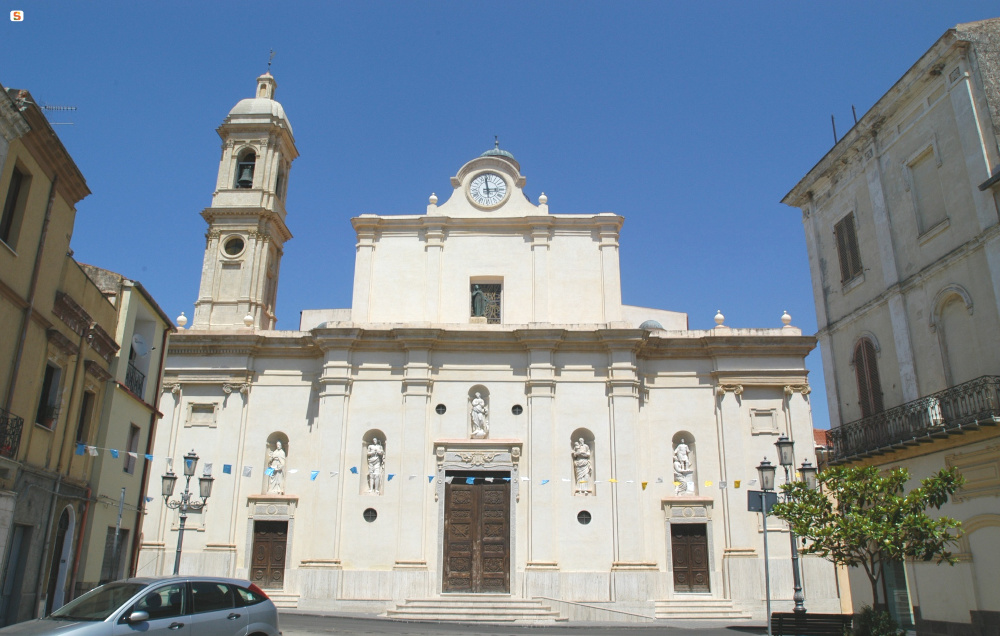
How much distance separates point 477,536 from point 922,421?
13.1 metres

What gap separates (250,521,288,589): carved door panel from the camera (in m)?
24.6

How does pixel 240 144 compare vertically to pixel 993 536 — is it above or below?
above

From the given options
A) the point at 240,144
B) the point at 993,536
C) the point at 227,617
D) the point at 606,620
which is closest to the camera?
the point at 227,617

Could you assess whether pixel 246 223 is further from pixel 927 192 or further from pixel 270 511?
pixel 927 192

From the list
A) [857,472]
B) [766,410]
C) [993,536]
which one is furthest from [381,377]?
[993,536]

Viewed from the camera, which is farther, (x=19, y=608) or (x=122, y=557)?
(x=122, y=557)

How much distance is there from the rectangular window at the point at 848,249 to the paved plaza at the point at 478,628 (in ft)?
32.6

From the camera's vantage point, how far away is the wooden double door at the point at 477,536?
2414cm

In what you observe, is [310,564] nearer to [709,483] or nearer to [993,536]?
[709,483]

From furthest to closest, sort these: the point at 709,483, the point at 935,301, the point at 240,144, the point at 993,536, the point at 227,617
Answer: the point at 240,144 → the point at 709,483 → the point at 935,301 → the point at 993,536 → the point at 227,617

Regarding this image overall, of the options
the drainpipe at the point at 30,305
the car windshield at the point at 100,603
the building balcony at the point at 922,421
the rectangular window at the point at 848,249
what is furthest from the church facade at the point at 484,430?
the car windshield at the point at 100,603

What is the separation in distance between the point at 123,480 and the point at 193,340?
8.21 metres

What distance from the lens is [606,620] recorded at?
22781 mm

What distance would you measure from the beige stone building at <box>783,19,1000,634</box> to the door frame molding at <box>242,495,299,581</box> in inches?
645
